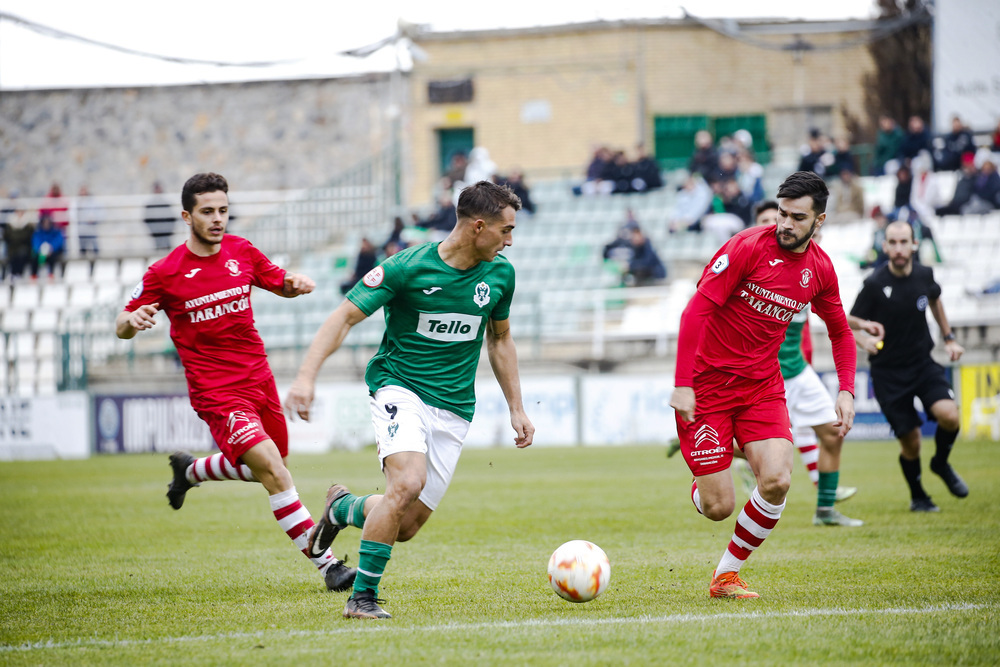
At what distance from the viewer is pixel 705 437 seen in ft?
21.6

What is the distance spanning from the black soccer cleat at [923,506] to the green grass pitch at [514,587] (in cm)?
10

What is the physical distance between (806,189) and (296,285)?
128 inches

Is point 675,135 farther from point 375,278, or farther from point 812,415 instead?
point 375,278

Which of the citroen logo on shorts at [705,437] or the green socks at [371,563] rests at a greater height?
the citroen logo on shorts at [705,437]

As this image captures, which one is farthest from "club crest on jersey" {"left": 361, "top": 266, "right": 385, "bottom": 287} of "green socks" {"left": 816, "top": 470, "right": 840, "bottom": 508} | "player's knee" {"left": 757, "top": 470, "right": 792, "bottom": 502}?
"green socks" {"left": 816, "top": 470, "right": 840, "bottom": 508}

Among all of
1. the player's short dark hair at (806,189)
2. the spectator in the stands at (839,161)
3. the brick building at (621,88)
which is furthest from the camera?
the brick building at (621,88)

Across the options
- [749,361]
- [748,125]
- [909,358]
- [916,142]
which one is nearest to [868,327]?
[909,358]

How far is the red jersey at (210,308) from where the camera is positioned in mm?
7449

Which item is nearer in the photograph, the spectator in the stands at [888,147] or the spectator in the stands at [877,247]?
the spectator in the stands at [877,247]

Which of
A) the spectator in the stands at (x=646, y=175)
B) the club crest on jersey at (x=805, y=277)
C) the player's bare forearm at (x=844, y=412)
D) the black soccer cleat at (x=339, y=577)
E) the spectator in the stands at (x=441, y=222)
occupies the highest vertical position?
the spectator in the stands at (x=646, y=175)

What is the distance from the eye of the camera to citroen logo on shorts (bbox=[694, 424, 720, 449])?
21.6ft

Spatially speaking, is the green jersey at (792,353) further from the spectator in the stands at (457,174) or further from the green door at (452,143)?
the green door at (452,143)

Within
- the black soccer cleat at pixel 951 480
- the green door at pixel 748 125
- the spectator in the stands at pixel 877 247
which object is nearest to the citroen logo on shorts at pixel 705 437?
the black soccer cleat at pixel 951 480

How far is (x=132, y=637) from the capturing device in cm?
560
